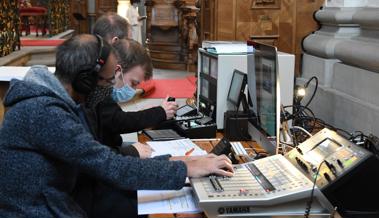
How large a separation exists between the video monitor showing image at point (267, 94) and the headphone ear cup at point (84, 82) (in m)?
0.69

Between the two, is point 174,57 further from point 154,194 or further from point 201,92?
point 154,194

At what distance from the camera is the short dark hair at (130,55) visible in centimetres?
261

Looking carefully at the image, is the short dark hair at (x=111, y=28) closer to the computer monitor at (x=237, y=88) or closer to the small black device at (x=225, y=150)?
the computer monitor at (x=237, y=88)

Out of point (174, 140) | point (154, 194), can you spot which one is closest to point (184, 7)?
point (174, 140)

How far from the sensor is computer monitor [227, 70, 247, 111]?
2.97 metres

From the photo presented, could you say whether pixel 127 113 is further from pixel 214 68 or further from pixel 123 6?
pixel 123 6

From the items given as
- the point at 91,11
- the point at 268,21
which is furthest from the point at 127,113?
the point at 91,11

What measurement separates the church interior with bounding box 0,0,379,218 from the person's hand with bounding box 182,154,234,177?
3cm

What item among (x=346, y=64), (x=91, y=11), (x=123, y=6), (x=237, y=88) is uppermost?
(x=123, y=6)

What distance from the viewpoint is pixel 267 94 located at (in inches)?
88.0

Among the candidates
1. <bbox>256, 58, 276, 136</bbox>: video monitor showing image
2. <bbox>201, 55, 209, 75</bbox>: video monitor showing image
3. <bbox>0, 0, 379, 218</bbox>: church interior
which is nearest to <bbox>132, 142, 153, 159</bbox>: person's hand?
<bbox>0, 0, 379, 218</bbox>: church interior

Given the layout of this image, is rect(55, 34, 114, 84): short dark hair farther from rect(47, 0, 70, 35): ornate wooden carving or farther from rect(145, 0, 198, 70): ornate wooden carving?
rect(47, 0, 70, 35): ornate wooden carving

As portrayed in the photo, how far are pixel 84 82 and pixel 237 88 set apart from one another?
1.36 m

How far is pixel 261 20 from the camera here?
4.70 m
